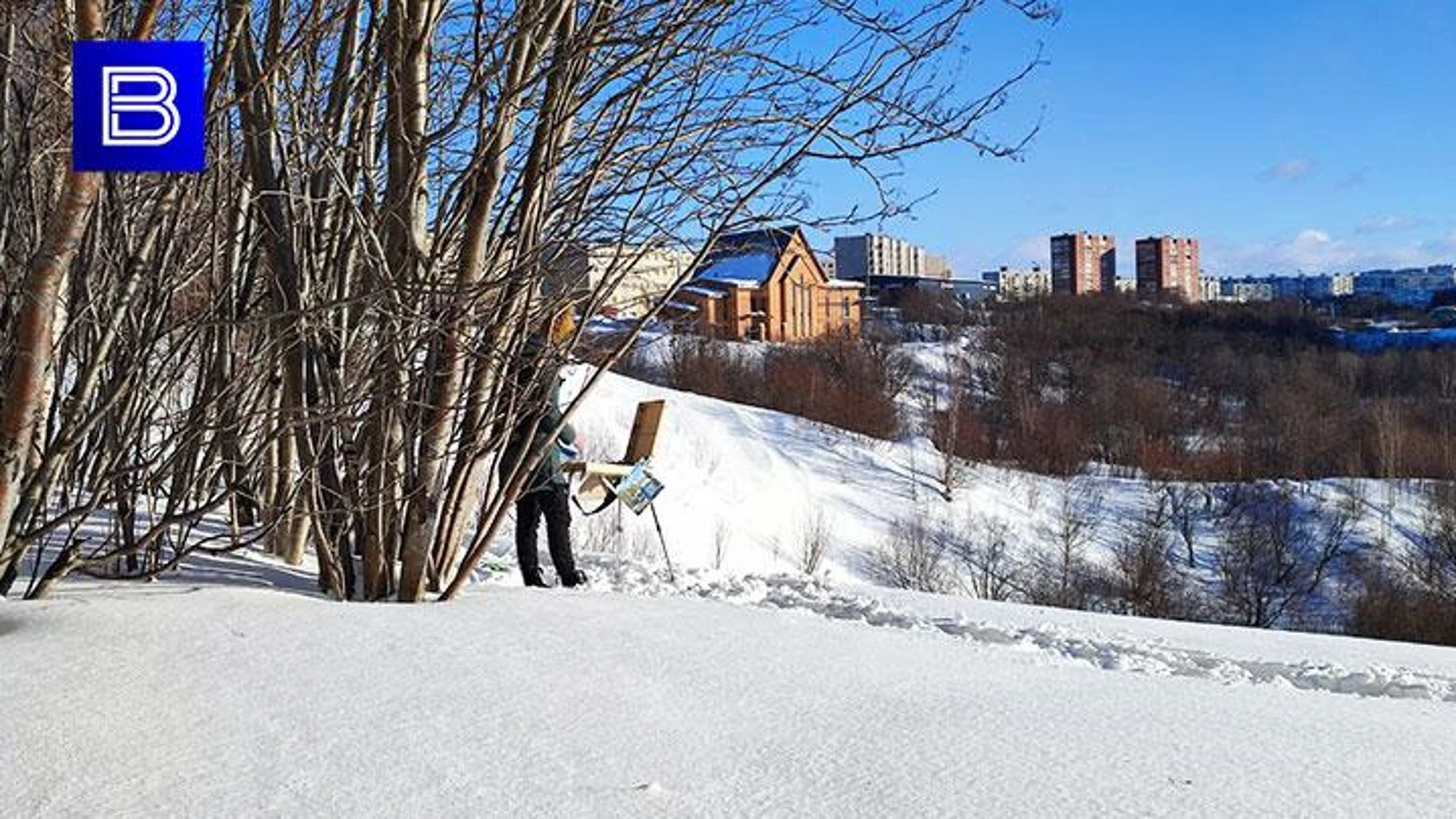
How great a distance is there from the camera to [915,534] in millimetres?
39031

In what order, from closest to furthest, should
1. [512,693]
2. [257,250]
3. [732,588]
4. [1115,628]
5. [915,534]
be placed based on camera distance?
[512,693] → [257,250] → [1115,628] → [732,588] → [915,534]

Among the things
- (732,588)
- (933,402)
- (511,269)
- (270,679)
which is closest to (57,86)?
(511,269)

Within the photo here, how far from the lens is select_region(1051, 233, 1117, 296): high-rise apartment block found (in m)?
135

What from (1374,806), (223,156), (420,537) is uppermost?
(223,156)

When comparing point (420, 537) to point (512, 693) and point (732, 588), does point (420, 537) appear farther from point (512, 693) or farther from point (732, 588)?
point (732, 588)

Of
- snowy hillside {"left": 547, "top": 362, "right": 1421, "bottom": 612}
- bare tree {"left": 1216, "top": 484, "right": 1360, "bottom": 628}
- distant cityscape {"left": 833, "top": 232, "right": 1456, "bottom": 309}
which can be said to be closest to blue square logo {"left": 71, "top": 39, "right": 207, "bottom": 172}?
snowy hillside {"left": 547, "top": 362, "right": 1421, "bottom": 612}

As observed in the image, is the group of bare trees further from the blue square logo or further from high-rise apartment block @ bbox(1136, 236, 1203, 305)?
high-rise apartment block @ bbox(1136, 236, 1203, 305)

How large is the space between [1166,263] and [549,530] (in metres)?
147

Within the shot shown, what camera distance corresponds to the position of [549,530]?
841 cm

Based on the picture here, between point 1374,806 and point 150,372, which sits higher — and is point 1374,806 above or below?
below

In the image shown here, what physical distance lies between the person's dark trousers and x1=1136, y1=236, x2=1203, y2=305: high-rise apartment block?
137m

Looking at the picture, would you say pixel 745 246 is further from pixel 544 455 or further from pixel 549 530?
pixel 549 530

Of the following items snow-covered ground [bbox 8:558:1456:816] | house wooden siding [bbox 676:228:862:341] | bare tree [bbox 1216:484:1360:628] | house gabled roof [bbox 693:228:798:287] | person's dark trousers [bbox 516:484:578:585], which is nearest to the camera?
snow-covered ground [bbox 8:558:1456:816]

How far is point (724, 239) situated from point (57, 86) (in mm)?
2962
